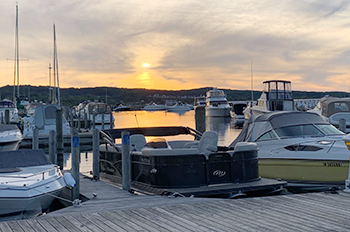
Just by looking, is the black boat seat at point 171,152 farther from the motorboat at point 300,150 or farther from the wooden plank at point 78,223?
the motorboat at point 300,150

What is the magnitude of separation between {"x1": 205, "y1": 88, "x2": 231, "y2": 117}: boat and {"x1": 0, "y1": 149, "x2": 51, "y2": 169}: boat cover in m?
64.3

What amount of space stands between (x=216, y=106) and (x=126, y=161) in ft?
219

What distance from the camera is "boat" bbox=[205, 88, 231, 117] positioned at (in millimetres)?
75312

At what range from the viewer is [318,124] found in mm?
13750

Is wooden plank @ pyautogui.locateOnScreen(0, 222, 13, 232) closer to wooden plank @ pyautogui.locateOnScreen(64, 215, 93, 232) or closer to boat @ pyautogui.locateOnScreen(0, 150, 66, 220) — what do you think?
wooden plank @ pyautogui.locateOnScreen(64, 215, 93, 232)

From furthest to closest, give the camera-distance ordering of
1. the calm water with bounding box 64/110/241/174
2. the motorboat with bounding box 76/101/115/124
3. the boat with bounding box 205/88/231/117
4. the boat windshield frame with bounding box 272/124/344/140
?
the boat with bounding box 205/88/231/117 → the motorboat with bounding box 76/101/115/124 → the calm water with bounding box 64/110/241/174 → the boat windshield frame with bounding box 272/124/344/140

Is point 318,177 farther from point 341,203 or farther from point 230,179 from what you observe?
point 341,203

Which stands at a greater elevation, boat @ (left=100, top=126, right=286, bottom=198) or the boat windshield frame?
the boat windshield frame

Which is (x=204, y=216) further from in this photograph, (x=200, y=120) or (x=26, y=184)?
(x=200, y=120)

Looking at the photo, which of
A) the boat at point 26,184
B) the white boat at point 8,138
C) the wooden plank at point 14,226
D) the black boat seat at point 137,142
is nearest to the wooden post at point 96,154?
the black boat seat at point 137,142

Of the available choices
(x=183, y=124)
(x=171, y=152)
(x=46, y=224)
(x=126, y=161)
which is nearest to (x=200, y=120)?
(x=126, y=161)

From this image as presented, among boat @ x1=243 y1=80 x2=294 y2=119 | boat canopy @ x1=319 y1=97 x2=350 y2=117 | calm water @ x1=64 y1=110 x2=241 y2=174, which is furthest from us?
boat @ x1=243 y1=80 x2=294 y2=119

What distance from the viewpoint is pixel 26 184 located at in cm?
980

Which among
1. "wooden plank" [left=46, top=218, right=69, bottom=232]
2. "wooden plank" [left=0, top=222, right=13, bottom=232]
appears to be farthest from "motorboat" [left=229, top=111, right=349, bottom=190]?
"wooden plank" [left=0, top=222, right=13, bottom=232]
